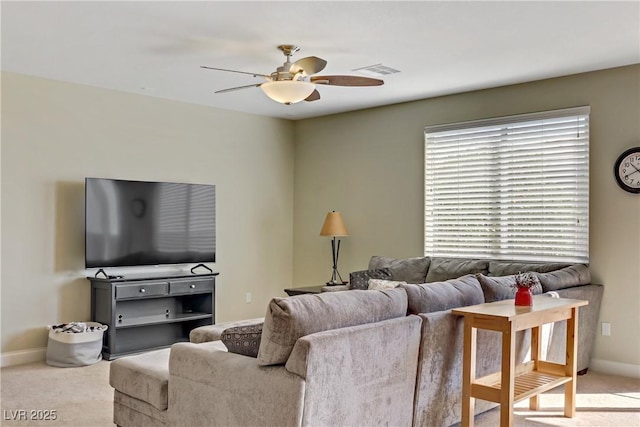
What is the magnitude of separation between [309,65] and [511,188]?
266 centimetres

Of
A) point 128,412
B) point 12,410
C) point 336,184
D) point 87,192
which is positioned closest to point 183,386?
point 128,412

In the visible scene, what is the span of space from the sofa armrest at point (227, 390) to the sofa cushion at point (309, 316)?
9 centimetres

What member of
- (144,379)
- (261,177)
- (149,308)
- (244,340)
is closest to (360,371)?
(244,340)

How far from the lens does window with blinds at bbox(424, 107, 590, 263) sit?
5293 mm

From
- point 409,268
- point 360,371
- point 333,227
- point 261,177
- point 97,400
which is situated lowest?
point 97,400

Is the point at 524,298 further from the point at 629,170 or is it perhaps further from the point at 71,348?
the point at 71,348

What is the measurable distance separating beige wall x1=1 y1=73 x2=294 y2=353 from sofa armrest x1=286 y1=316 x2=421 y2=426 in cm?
378

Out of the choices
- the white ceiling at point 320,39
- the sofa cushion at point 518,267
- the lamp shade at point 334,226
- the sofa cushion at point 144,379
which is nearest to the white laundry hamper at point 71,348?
the sofa cushion at point 144,379

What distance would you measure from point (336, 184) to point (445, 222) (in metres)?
1.58

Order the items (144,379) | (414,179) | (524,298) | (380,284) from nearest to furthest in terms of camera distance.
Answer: (144,379) → (524,298) → (380,284) → (414,179)

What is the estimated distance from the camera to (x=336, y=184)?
23.9ft

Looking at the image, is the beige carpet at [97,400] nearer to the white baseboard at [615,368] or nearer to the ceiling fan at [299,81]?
the white baseboard at [615,368]

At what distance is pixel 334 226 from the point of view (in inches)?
265

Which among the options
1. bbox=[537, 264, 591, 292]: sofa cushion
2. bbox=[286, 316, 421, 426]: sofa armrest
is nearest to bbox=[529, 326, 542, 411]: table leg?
bbox=[537, 264, 591, 292]: sofa cushion
